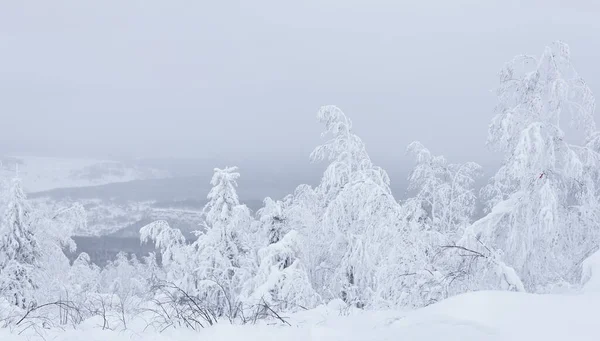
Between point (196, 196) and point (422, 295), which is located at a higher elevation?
point (422, 295)

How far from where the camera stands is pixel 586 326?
2725 millimetres

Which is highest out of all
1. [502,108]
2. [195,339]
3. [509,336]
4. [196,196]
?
[502,108]

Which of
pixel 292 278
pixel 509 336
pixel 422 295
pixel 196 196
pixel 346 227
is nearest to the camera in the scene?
pixel 509 336

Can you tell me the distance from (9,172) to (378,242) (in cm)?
1285

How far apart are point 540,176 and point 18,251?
15427mm

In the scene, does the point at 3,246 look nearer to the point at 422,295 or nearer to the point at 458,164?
the point at 422,295

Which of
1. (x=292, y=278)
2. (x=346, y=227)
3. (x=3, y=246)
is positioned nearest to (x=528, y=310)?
(x=292, y=278)

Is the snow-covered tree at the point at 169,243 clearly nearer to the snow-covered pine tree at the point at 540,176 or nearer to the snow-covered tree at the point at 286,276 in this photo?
the snow-covered tree at the point at 286,276

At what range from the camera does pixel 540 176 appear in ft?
22.6

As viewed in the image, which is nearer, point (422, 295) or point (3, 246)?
point (422, 295)

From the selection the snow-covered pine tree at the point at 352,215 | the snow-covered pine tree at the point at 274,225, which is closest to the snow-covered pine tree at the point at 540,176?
the snow-covered pine tree at the point at 352,215

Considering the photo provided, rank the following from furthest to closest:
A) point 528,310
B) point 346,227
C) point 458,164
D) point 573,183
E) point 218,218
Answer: point 458,164
point 218,218
point 346,227
point 573,183
point 528,310

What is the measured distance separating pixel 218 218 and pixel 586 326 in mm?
10424

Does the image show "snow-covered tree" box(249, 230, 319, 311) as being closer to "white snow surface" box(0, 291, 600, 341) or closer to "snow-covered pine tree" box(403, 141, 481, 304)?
"white snow surface" box(0, 291, 600, 341)
